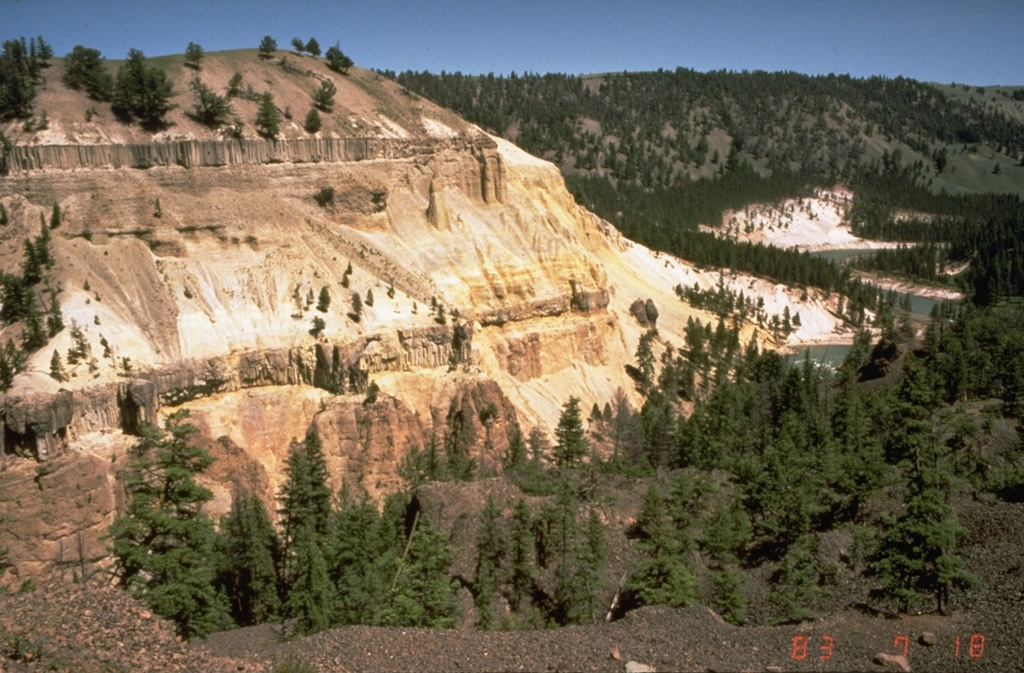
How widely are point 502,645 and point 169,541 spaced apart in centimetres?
1044

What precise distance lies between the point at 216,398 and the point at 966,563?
34842mm

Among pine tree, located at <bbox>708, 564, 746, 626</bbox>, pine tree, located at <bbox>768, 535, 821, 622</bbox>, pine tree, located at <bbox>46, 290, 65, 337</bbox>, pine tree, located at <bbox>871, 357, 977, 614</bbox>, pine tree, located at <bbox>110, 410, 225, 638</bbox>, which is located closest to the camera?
pine tree, located at <bbox>871, 357, 977, 614</bbox>

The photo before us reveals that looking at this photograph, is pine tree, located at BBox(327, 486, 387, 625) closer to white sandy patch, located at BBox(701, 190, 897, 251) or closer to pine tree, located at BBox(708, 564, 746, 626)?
pine tree, located at BBox(708, 564, 746, 626)

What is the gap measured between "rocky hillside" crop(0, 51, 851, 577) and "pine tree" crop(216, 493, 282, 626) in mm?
7089

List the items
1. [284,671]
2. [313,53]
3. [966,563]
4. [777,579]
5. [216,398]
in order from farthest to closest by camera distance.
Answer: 1. [313,53]
2. [216,398]
3. [777,579]
4. [966,563]
5. [284,671]

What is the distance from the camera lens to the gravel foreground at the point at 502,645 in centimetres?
1786

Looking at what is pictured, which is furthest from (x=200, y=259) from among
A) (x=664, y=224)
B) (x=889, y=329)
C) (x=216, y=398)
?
(x=664, y=224)

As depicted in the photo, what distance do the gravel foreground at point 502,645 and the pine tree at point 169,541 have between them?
1.83 metres

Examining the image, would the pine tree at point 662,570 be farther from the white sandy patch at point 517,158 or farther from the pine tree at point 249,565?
the white sandy patch at point 517,158

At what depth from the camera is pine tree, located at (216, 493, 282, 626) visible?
3203 cm

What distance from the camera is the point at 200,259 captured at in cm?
4700

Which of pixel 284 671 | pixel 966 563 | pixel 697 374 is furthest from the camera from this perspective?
pixel 697 374

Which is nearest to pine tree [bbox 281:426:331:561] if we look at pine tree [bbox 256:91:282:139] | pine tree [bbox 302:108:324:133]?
pine tree [bbox 256:91:282:139]

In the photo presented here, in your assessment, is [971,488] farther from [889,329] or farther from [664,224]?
[664,224]
